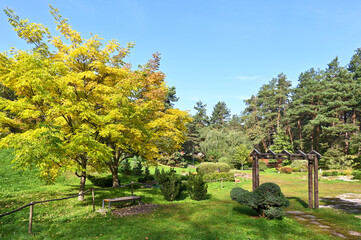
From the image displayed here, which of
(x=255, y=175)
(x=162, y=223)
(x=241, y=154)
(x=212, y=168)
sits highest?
(x=255, y=175)

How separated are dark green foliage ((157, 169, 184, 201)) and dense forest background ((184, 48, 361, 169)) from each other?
83.7 feet

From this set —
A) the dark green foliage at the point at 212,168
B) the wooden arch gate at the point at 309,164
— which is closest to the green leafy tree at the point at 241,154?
the dark green foliage at the point at 212,168

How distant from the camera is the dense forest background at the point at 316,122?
33.4 m

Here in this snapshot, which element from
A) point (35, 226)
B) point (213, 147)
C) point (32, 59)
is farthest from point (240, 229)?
point (213, 147)

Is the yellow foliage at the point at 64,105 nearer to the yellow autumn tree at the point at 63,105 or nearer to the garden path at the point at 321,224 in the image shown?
the yellow autumn tree at the point at 63,105

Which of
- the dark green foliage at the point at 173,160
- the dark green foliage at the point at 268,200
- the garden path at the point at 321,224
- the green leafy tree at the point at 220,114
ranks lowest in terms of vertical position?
the dark green foliage at the point at 173,160

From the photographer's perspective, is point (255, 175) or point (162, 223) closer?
point (162, 223)

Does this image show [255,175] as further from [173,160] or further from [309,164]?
[173,160]

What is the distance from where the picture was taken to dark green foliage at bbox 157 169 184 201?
13055 millimetres

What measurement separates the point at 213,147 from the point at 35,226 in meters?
34.5

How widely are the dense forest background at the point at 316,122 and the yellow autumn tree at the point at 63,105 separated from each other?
28.1m

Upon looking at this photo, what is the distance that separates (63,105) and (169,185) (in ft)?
25.4

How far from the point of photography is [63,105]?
9.09 meters

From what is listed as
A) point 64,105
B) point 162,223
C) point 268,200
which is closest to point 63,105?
point 64,105
